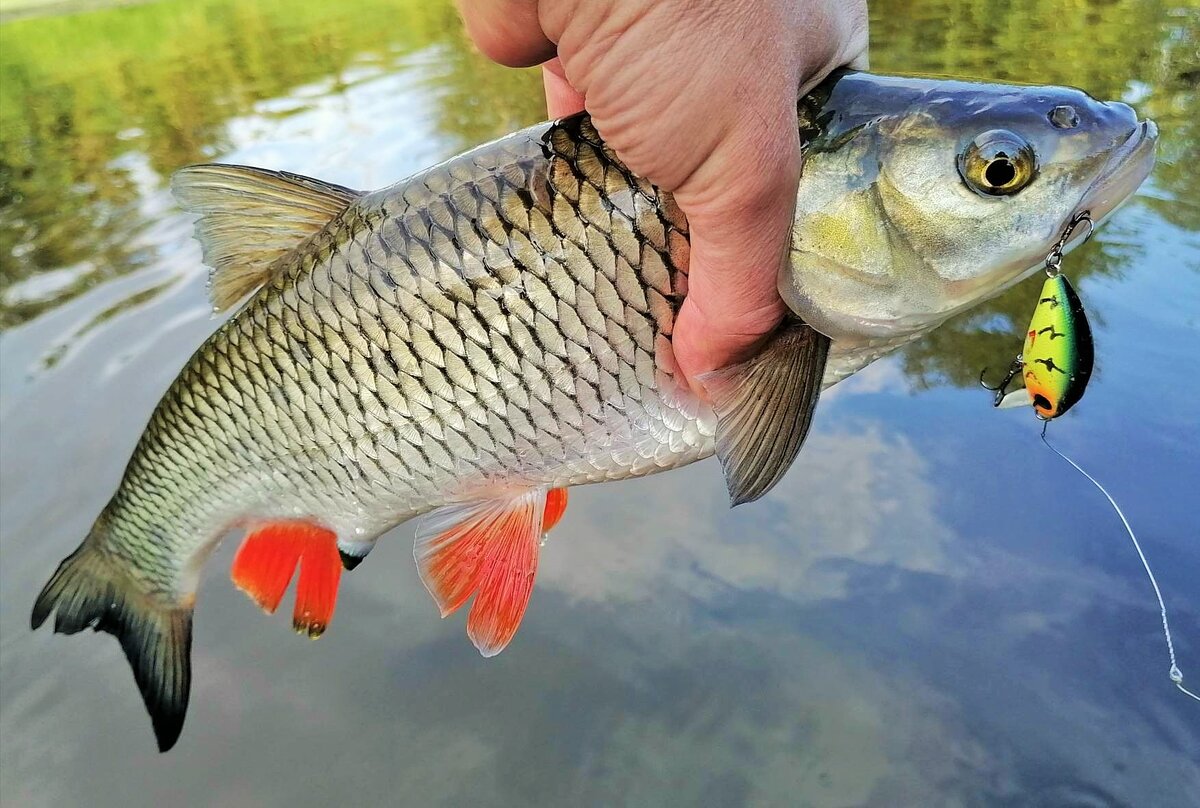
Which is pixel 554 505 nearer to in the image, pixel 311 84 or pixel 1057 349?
pixel 1057 349

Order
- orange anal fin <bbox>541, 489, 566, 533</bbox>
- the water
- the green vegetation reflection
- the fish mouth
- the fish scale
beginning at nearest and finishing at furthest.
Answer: the fish mouth
the fish scale
orange anal fin <bbox>541, 489, 566, 533</bbox>
the water
the green vegetation reflection

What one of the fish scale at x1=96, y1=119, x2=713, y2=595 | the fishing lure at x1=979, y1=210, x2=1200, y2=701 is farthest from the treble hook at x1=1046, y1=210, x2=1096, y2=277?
the fish scale at x1=96, y1=119, x2=713, y2=595

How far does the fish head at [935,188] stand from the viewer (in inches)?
44.1

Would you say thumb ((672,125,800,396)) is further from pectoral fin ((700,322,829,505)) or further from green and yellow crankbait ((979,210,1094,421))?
green and yellow crankbait ((979,210,1094,421))

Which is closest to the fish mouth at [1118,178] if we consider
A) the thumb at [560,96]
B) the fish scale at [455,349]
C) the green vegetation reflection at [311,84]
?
the fish scale at [455,349]

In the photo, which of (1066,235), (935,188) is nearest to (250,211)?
(935,188)

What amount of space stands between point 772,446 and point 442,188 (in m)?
0.78

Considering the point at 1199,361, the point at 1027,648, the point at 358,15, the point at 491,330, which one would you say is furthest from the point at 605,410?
the point at 358,15

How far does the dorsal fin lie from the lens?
1.76m

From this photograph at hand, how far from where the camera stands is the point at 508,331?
1455 mm

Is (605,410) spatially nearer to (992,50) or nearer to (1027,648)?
(1027,648)

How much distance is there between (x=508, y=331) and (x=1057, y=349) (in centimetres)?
92

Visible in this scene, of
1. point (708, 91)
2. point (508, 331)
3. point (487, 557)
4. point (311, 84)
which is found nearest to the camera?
point (708, 91)

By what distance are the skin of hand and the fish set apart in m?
0.11
